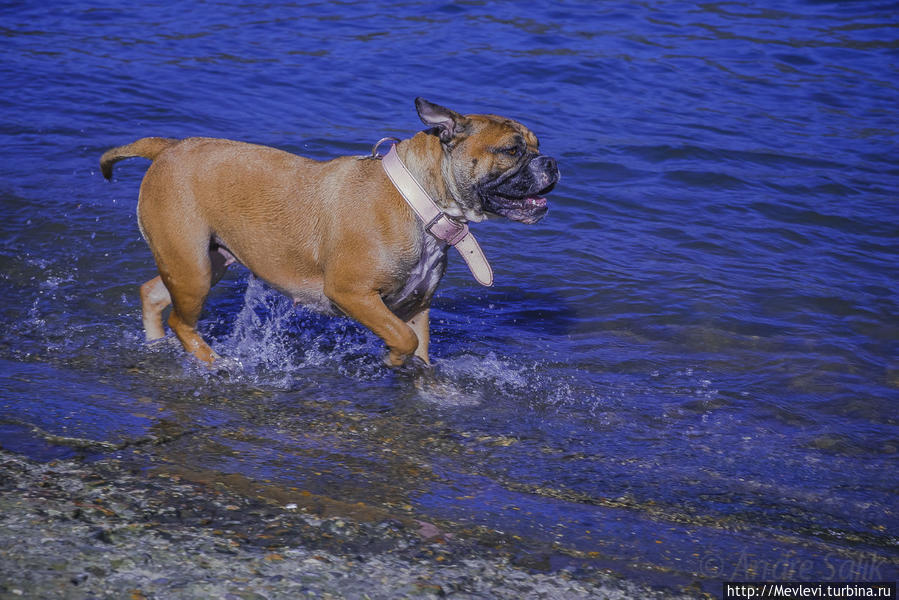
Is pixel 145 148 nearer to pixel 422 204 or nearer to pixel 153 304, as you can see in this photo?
pixel 153 304

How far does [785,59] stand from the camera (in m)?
14.2

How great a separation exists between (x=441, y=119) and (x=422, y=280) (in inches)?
39.3

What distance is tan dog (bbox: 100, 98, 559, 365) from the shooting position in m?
5.18

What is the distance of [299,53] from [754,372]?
990 centimetres

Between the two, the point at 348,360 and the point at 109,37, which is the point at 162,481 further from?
the point at 109,37

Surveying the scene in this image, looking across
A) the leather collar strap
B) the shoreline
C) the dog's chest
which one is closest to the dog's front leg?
the dog's chest

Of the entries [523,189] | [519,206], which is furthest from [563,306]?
[523,189]

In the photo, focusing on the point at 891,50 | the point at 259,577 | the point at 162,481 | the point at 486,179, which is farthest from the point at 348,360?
A: the point at 891,50

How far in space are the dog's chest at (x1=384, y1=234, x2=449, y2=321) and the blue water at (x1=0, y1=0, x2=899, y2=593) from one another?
48 cm

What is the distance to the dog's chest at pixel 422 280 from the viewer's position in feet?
18.0

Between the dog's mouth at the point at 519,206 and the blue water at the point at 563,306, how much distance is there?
1.11m

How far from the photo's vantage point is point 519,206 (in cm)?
527

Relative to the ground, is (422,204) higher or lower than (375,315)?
higher

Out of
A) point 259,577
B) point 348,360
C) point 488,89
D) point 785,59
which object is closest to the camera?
point 259,577
